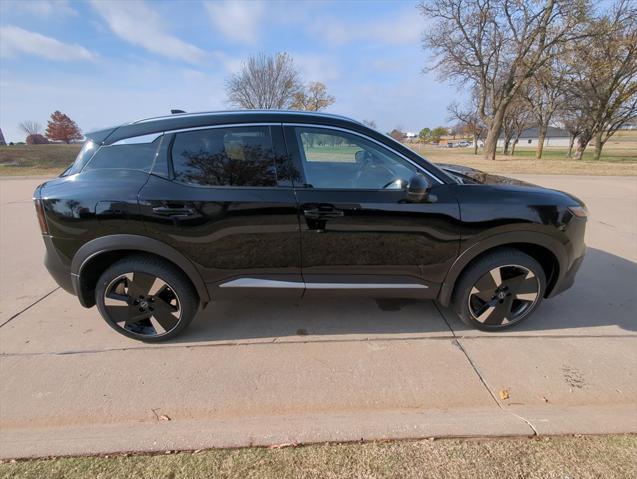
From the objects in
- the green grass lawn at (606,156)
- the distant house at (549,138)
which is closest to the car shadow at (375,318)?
the green grass lawn at (606,156)

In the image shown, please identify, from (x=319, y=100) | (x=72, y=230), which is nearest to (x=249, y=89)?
(x=319, y=100)

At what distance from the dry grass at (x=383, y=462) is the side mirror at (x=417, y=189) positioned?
155cm

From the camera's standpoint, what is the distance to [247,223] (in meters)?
2.53

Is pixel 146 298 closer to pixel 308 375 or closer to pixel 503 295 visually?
pixel 308 375

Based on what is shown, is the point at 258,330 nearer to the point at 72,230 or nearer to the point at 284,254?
the point at 284,254

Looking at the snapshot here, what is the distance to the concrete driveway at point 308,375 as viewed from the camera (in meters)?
2.01

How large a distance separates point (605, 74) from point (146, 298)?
3181 cm

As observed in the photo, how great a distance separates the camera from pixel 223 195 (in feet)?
8.14

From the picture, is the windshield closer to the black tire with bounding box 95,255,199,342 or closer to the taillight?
the taillight

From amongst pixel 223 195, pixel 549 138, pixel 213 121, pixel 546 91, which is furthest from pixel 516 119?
pixel 549 138

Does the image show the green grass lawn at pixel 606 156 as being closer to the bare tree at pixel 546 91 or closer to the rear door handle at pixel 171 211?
the bare tree at pixel 546 91

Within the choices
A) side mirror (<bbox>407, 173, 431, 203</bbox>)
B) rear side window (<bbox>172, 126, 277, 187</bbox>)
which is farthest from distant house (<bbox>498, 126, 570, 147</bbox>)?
rear side window (<bbox>172, 126, 277, 187</bbox>)

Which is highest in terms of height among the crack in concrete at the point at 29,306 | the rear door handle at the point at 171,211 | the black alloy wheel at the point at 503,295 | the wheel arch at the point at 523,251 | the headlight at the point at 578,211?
the rear door handle at the point at 171,211

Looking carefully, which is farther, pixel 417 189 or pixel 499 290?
pixel 499 290
